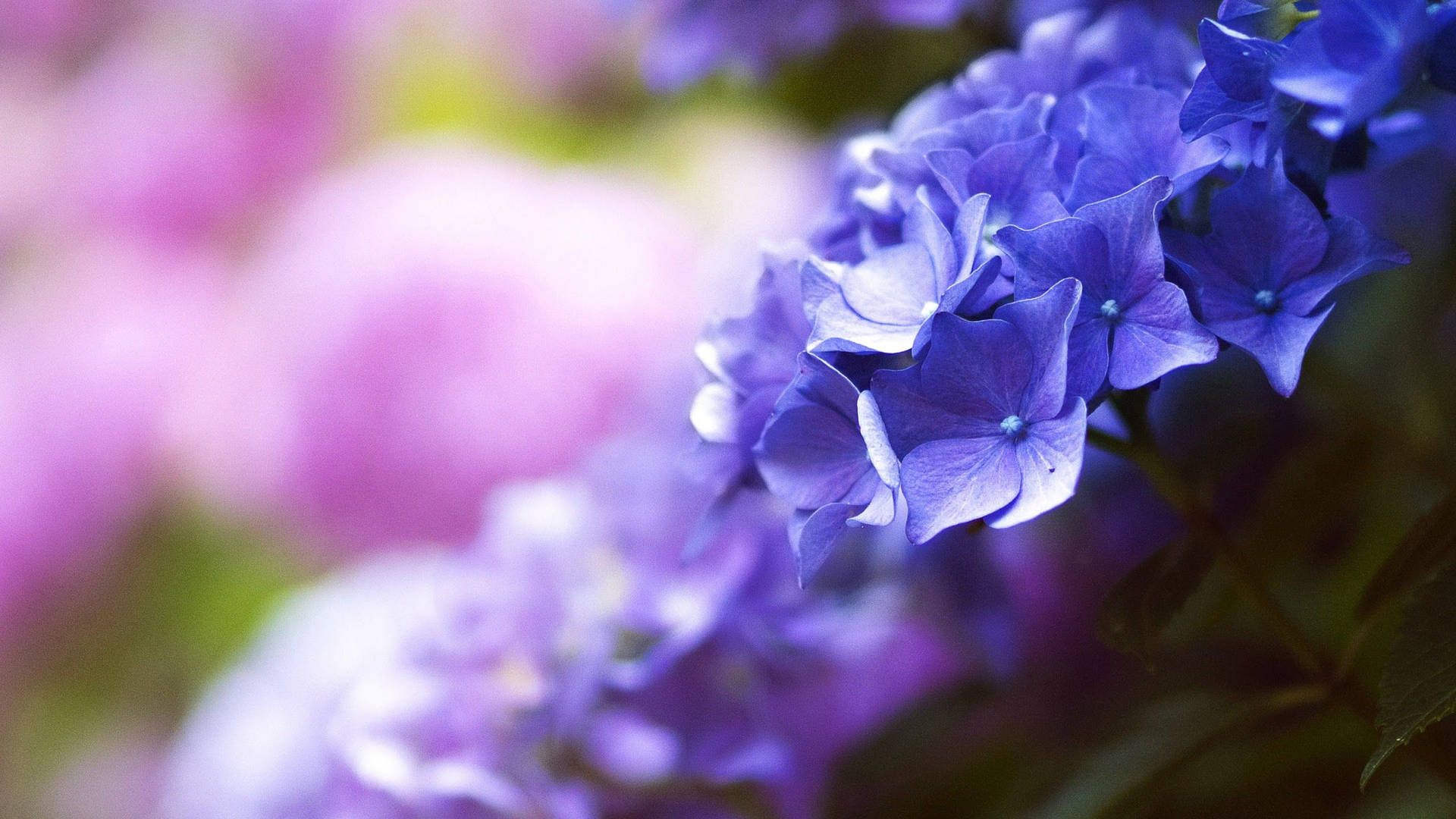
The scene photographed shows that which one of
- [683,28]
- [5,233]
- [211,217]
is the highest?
[5,233]

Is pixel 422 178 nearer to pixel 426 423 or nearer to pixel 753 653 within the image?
pixel 426 423

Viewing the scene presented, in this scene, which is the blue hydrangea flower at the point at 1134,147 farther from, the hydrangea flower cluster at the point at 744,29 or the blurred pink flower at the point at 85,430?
the blurred pink flower at the point at 85,430

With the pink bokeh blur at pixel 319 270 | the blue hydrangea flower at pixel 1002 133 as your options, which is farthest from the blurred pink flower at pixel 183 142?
the blue hydrangea flower at pixel 1002 133

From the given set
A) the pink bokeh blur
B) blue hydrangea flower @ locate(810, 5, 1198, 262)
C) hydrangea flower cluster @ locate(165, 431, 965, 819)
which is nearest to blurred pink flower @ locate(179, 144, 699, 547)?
the pink bokeh blur

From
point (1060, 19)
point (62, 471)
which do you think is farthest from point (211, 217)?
point (1060, 19)

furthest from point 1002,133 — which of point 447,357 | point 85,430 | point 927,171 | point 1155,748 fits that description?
point 85,430

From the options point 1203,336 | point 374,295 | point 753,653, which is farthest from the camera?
point 374,295

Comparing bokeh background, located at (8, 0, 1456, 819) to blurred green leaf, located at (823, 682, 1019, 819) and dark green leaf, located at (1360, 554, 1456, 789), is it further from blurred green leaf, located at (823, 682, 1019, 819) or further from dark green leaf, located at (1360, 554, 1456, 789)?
dark green leaf, located at (1360, 554, 1456, 789)

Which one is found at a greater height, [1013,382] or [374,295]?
[374,295]
